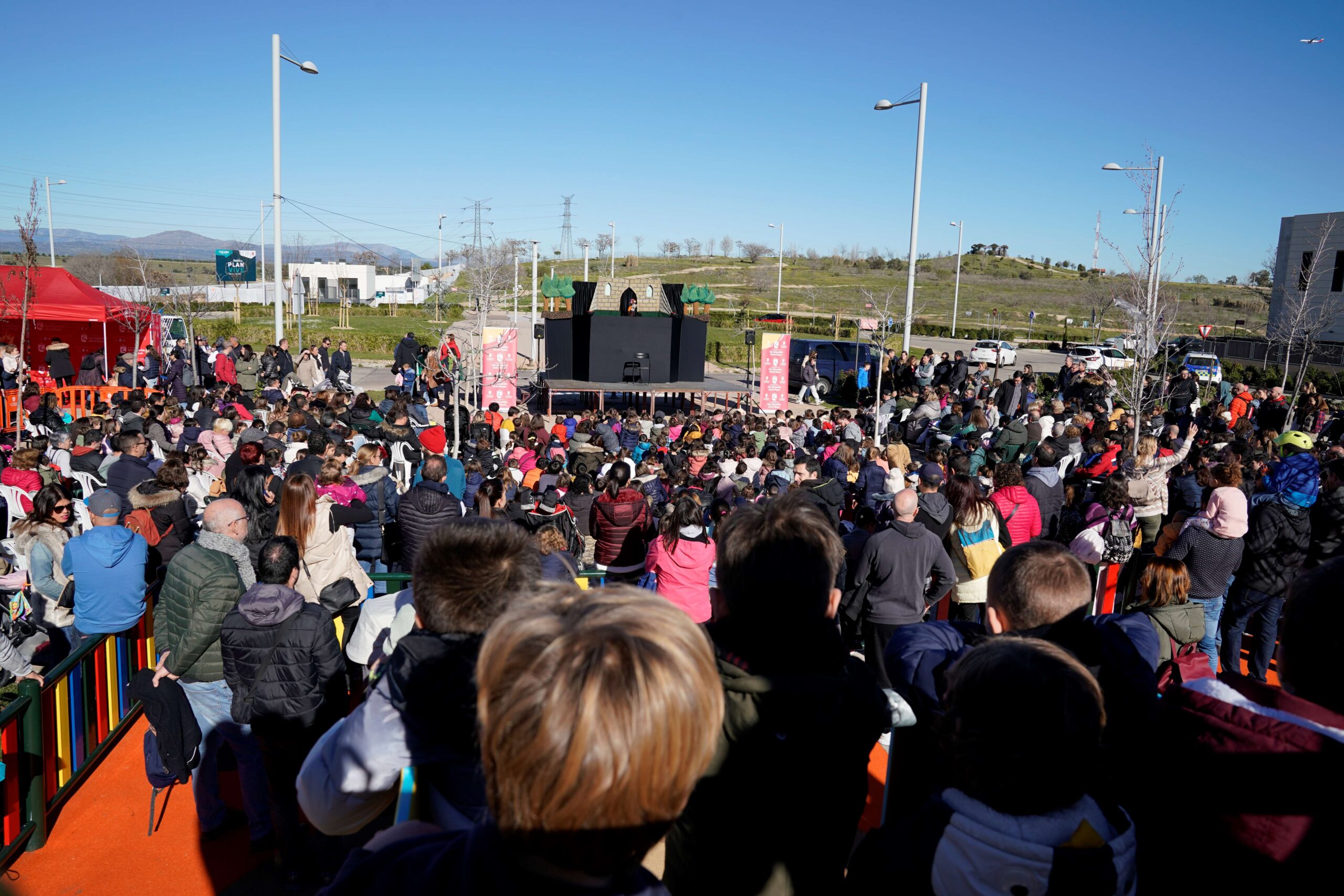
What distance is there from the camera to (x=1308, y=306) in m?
25.7

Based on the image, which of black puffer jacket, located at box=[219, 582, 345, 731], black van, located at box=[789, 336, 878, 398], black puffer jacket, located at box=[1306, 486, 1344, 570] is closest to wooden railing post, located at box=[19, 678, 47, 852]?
black puffer jacket, located at box=[219, 582, 345, 731]

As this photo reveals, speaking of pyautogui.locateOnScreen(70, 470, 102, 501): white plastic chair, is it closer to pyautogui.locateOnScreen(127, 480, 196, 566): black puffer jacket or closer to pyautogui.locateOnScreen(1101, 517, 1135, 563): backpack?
pyautogui.locateOnScreen(127, 480, 196, 566): black puffer jacket

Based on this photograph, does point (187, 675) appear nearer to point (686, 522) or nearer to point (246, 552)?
point (246, 552)

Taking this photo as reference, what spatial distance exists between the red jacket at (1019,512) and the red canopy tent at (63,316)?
18.6 metres

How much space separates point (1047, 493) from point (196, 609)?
721 centimetres

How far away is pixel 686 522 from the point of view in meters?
5.28

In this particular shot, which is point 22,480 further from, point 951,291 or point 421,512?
point 951,291

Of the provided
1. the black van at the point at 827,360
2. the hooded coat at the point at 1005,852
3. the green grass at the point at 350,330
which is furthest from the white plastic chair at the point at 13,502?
the green grass at the point at 350,330

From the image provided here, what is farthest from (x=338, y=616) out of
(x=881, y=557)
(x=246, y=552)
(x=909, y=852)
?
(x=909, y=852)

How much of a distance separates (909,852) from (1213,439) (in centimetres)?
1178

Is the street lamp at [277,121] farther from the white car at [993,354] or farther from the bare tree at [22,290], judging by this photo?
the white car at [993,354]

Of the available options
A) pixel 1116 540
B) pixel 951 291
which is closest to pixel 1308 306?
pixel 1116 540

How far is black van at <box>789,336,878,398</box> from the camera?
27.8 metres

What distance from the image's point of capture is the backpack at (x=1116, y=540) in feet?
21.9
